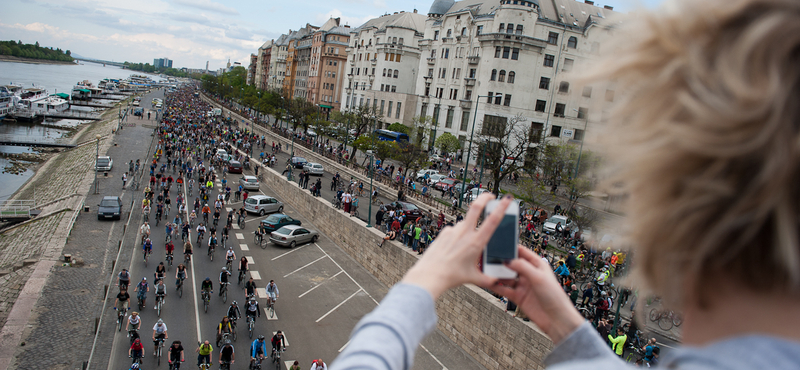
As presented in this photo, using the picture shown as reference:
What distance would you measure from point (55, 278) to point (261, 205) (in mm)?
15406

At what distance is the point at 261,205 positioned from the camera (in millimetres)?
35531

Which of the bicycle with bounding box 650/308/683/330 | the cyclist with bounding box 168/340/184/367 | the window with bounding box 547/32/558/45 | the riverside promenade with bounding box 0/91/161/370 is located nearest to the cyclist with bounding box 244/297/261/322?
Result: the cyclist with bounding box 168/340/184/367

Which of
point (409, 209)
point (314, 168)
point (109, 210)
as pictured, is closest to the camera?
point (109, 210)

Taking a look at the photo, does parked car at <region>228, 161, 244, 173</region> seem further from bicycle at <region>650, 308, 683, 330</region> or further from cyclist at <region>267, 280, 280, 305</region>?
bicycle at <region>650, 308, 683, 330</region>

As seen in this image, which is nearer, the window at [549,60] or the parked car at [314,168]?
the parked car at [314,168]

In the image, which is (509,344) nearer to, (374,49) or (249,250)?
(249,250)

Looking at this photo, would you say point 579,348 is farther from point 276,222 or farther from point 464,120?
point 464,120

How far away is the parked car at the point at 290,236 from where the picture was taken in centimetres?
2869

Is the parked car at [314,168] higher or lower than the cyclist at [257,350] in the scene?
higher

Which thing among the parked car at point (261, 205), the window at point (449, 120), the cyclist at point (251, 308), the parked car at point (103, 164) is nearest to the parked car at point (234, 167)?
the parked car at point (103, 164)

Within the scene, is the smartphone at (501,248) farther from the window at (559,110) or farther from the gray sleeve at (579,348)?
the window at (559,110)

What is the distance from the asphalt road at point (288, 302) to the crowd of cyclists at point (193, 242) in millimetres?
412

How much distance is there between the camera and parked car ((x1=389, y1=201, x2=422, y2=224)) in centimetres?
3145

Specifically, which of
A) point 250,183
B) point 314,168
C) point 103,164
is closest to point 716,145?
point 250,183
